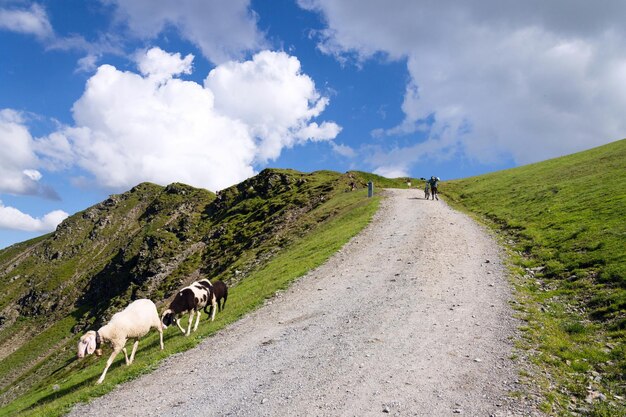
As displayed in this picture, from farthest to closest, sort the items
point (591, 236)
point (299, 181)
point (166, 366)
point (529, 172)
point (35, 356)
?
1. point (35, 356)
2. point (299, 181)
3. point (529, 172)
4. point (591, 236)
5. point (166, 366)

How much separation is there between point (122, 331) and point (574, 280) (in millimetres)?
21775

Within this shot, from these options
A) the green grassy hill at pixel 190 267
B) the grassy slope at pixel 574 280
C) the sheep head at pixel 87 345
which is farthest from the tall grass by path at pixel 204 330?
the grassy slope at pixel 574 280

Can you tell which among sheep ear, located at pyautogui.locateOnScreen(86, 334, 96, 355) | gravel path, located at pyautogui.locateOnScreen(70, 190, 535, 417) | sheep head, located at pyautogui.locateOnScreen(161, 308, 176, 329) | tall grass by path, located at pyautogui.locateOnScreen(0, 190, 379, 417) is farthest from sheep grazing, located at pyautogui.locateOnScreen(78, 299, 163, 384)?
gravel path, located at pyautogui.locateOnScreen(70, 190, 535, 417)

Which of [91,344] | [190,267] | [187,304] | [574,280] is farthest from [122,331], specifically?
[190,267]

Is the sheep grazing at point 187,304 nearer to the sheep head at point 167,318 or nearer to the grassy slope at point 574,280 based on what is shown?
the sheep head at point 167,318

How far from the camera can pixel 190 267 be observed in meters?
114

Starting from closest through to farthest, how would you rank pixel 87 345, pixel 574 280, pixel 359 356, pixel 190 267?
1. pixel 359 356
2. pixel 87 345
3. pixel 574 280
4. pixel 190 267

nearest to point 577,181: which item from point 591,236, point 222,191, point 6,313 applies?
point 591,236

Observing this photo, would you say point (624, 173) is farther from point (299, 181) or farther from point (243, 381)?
point (299, 181)

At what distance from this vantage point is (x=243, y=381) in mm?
11812

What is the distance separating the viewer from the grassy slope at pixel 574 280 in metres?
10.6

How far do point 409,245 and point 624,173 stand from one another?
92.6 ft

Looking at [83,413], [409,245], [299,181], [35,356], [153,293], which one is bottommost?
[35,356]

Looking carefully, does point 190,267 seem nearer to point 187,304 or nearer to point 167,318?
point 187,304
